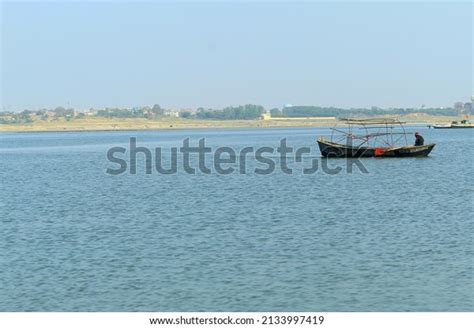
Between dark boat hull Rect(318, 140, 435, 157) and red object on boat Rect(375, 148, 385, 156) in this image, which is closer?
dark boat hull Rect(318, 140, 435, 157)

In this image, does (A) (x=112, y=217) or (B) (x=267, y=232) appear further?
(A) (x=112, y=217)

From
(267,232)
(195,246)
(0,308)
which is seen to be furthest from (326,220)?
(0,308)

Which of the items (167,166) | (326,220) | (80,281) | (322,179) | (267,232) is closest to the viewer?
(80,281)

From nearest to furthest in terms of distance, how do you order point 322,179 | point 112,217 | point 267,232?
point 267,232
point 112,217
point 322,179

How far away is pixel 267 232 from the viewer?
28.9 m

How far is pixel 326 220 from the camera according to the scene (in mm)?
32250

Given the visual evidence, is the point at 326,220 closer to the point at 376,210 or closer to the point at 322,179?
the point at 376,210

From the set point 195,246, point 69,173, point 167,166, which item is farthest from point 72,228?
point 167,166

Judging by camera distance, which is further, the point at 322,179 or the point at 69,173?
the point at 69,173

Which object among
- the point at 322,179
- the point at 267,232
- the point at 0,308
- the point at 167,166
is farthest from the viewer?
the point at 167,166

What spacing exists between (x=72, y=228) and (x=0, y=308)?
37.7 feet

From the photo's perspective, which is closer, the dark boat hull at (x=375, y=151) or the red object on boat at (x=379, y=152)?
the dark boat hull at (x=375, y=151)
